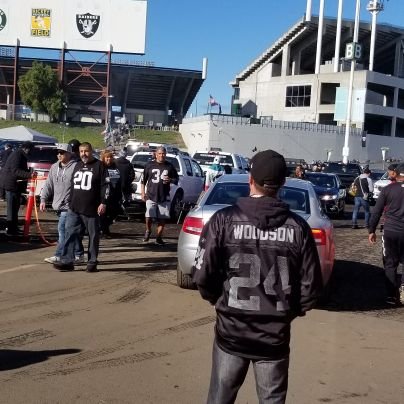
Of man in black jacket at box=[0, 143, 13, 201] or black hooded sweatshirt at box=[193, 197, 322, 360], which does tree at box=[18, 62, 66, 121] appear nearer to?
man in black jacket at box=[0, 143, 13, 201]

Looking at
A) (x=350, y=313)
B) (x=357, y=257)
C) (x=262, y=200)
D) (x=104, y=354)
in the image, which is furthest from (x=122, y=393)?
(x=357, y=257)

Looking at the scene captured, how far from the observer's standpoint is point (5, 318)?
6434 millimetres

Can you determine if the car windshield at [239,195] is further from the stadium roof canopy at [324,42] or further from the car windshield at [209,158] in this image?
the stadium roof canopy at [324,42]

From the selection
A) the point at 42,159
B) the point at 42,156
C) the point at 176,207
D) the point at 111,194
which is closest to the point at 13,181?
the point at 111,194

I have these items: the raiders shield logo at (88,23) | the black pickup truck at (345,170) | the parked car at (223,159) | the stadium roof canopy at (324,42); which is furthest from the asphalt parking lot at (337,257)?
the stadium roof canopy at (324,42)

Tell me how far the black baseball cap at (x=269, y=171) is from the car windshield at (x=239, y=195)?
501 centimetres

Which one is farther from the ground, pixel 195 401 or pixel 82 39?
pixel 82 39

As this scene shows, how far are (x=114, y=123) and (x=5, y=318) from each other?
8408cm

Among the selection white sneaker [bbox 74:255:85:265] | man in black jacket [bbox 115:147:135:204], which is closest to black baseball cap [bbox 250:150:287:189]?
white sneaker [bbox 74:255:85:265]

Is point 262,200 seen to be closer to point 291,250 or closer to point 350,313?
point 291,250

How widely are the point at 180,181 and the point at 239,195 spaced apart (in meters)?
8.37

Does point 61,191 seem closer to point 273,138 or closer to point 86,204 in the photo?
point 86,204

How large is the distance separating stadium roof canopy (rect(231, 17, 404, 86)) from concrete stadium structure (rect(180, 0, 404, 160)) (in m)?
0.14

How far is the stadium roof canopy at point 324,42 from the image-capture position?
85.7 metres
